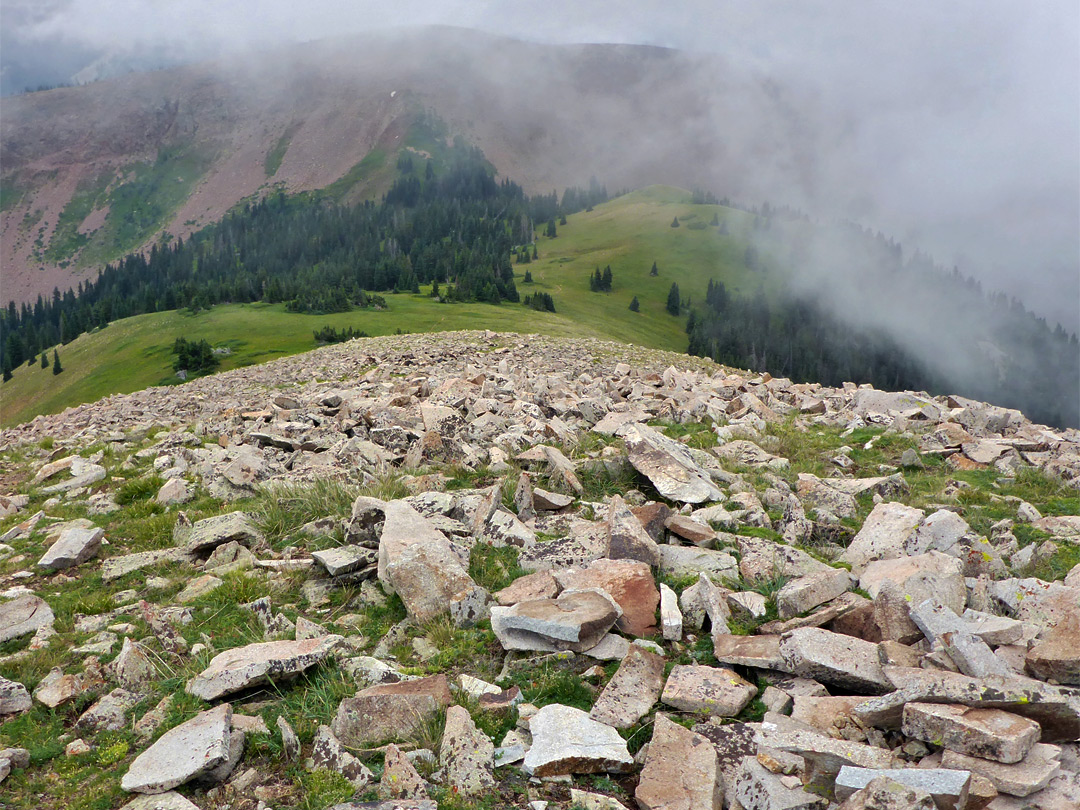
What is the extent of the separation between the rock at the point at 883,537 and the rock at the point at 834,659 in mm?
2296

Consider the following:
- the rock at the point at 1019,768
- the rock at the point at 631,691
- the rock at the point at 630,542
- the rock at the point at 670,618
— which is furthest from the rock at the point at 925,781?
the rock at the point at 630,542

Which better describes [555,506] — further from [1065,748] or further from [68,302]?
[68,302]

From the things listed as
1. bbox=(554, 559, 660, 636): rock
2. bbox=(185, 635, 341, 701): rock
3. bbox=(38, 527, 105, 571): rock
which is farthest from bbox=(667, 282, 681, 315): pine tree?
bbox=(185, 635, 341, 701): rock

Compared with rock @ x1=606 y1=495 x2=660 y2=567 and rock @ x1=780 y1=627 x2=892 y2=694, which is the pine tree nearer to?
rock @ x1=606 y1=495 x2=660 y2=567

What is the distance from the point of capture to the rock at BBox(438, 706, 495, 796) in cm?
414

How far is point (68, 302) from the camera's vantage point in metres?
199

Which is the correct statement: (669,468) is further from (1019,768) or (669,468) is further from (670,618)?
(1019,768)

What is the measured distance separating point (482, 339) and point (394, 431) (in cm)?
3558

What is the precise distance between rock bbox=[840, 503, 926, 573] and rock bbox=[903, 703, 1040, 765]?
3274mm

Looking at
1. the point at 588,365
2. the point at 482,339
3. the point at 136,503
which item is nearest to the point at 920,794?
the point at 136,503

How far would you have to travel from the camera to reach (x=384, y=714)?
470 cm

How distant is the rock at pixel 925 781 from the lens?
3.48 meters

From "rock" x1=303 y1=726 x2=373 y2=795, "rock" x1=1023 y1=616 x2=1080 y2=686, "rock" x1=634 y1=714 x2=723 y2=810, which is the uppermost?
"rock" x1=1023 y1=616 x2=1080 y2=686

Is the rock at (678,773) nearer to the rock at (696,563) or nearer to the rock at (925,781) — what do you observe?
the rock at (925,781)
